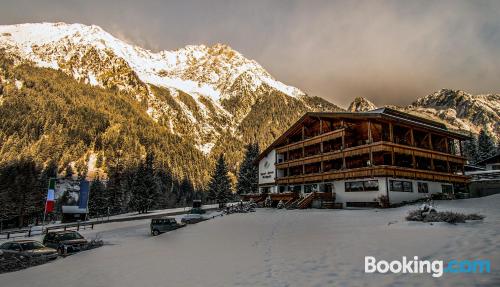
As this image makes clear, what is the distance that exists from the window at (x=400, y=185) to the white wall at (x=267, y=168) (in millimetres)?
23330

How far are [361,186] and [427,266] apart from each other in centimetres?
2979

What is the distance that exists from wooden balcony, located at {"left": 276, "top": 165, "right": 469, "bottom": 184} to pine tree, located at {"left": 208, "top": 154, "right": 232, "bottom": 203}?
21.7 meters

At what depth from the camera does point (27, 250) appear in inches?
746

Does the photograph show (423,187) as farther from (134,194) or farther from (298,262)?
(134,194)

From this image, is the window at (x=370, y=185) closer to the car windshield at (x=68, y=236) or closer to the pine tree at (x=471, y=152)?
the car windshield at (x=68, y=236)

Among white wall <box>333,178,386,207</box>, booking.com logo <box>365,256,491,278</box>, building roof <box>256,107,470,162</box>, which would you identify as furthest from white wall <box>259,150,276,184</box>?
booking.com logo <box>365,256,491,278</box>

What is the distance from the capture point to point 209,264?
1197 cm

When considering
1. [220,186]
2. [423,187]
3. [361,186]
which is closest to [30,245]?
[361,186]

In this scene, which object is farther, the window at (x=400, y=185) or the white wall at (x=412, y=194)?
the window at (x=400, y=185)

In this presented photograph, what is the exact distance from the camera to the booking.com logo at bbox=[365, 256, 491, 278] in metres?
8.08

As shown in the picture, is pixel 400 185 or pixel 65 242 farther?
pixel 400 185

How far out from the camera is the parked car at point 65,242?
68.4 feet

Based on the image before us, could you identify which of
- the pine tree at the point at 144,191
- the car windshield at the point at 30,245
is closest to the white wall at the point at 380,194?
the car windshield at the point at 30,245

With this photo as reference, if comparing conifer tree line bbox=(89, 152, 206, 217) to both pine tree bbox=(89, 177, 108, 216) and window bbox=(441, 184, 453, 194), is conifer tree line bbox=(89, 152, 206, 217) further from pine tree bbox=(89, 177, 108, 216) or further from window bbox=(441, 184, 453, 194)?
window bbox=(441, 184, 453, 194)
